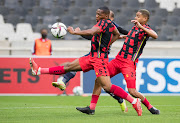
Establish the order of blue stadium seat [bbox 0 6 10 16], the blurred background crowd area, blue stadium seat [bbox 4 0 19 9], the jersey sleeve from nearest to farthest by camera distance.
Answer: the jersey sleeve < the blurred background crowd area < blue stadium seat [bbox 0 6 10 16] < blue stadium seat [bbox 4 0 19 9]

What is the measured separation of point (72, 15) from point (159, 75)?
15.6 feet

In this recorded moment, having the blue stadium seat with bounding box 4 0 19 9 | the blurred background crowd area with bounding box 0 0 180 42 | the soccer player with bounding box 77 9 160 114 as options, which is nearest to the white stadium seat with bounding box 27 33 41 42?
the blurred background crowd area with bounding box 0 0 180 42

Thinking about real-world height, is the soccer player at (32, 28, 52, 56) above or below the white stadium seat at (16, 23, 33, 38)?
below

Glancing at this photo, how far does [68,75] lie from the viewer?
6719 millimetres

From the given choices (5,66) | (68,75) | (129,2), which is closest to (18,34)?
(5,66)

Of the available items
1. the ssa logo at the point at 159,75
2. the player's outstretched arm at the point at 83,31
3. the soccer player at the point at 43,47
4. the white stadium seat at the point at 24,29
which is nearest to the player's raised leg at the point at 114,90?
the player's outstretched arm at the point at 83,31

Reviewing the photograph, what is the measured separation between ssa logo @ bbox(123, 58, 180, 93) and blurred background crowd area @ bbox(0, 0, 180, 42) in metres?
2.68

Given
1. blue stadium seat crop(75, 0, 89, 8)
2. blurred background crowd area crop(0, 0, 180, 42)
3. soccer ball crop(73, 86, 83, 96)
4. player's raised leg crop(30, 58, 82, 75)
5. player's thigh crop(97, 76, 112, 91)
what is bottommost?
soccer ball crop(73, 86, 83, 96)

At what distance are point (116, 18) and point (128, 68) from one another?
7.98 metres

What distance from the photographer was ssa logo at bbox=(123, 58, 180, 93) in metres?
11.0

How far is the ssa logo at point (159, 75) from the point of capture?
11.0m

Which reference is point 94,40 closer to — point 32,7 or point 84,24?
point 84,24

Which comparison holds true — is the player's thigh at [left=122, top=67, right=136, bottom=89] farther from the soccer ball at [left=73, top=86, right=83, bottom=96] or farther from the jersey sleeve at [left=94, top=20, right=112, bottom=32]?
the soccer ball at [left=73, top=86, right=83, bottom=96]

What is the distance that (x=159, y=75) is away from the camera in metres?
11.0
